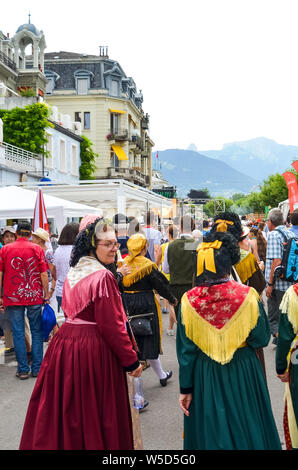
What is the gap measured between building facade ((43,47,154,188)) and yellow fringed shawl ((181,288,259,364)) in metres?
45.6

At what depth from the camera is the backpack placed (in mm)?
6375

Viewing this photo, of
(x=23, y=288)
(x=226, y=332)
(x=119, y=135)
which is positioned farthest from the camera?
(x=119, y=135)

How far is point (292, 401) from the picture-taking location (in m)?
3.68

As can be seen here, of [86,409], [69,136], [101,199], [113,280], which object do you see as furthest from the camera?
[69,136]

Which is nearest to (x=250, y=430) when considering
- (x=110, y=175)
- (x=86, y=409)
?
(x=86, y=409)

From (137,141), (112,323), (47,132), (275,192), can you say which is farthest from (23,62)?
(275,192)

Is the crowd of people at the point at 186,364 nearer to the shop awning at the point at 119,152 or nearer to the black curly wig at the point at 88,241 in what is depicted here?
the black curly wig at the point at 88,241

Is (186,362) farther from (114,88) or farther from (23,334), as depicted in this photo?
(114,88)

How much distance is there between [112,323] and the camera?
3.37 m

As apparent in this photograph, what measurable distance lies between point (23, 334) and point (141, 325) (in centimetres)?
193

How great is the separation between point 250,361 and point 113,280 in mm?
1057

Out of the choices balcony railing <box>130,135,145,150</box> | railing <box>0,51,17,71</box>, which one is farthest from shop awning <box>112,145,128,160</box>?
railing <box>0,51,17,71</box>

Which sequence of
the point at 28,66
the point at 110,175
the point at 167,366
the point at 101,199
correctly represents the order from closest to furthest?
the point at 167,366 → the point at 101,199 → the point at 28,66 → the point at 110,175
